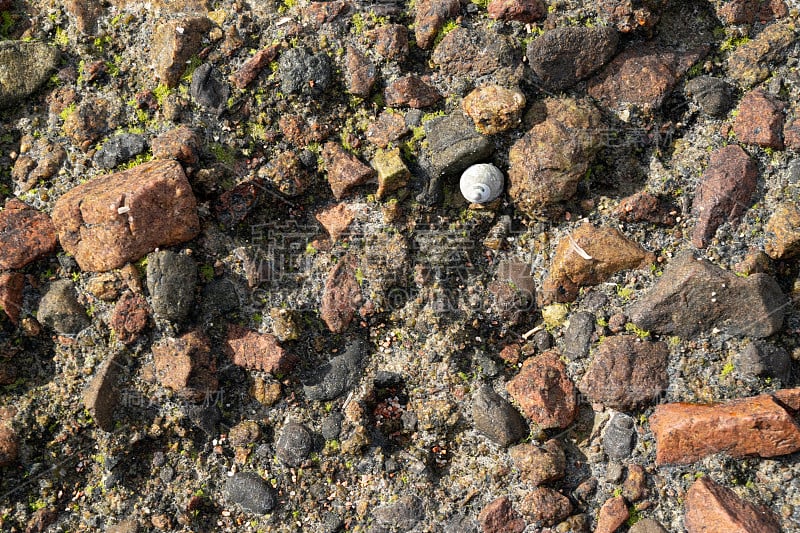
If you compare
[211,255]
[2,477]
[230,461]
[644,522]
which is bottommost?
[644,522]

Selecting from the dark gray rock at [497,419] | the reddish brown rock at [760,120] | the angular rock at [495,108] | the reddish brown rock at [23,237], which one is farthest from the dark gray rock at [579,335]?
the reddish brown rock at [23,237]

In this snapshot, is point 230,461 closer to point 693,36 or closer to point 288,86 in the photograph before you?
point 288,86

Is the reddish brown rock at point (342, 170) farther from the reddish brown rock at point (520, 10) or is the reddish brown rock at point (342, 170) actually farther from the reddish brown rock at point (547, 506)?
the reddish brown rock at point (547, 506)

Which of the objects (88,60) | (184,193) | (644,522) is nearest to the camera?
(644,522)

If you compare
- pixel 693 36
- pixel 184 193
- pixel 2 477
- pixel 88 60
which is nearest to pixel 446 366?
pixel 184 193

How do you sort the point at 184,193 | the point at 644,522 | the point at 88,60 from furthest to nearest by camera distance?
the point at 88,60 → the point at 184,193 → the point at 644,522

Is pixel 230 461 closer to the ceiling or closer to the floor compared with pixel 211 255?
closer to the floor

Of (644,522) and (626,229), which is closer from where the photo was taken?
(644,522)

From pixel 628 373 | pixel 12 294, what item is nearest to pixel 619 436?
pixel 628 373
